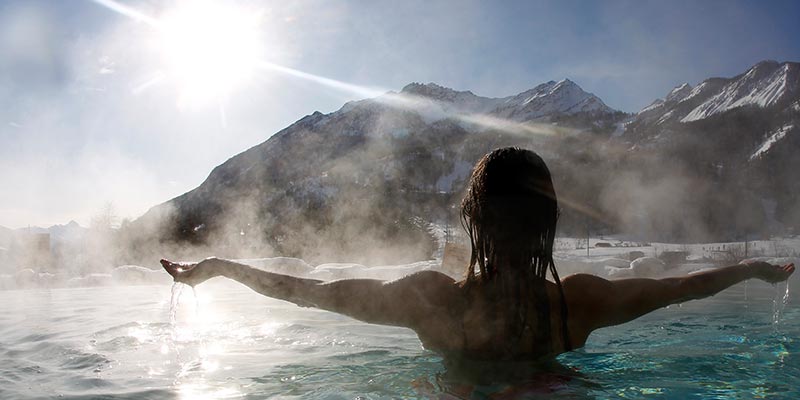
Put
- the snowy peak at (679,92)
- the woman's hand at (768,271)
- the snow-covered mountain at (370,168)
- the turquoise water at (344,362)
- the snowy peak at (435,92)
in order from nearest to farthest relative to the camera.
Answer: the turquoise water at (344,362), the woman's hand at (768,271), the snow-covered mountain at (370,168), the snowy peak at (679,92), the snowy peak at (435,92)

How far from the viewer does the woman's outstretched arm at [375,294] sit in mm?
1625

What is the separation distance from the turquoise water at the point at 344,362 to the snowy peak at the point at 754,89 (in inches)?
3925

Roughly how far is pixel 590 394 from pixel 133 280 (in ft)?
37.2

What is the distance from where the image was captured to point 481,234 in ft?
5.21

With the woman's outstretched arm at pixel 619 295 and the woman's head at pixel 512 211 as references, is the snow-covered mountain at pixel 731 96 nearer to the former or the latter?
the woman's outstretched arm at pixel 619 295

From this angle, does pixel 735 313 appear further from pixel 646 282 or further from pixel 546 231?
pixel 546 231

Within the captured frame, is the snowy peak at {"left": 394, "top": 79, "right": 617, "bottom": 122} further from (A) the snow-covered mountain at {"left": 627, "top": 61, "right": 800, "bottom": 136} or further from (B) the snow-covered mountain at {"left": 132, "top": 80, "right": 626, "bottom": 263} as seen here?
(A) the snow-covered mountain at {"left": 627, "top": 61, "right": 800, "bottom": 136}

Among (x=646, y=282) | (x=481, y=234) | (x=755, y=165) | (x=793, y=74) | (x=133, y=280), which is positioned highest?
(x=793, y=74)

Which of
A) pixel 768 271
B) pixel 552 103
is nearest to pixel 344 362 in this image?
pixel 768 271

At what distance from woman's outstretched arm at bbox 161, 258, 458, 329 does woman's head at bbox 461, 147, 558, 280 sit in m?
0.15

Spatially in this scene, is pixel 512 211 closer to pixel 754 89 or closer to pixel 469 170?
pixel 469 170

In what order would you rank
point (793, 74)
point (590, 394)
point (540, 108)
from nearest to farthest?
1. point (590, 394)
2. point (793, 74)
3. point (540, 108)

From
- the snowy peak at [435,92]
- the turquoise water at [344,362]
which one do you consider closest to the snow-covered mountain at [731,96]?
the snowy peak at [435,92]

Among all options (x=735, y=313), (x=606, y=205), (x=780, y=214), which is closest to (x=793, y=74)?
(x=780, y=214)
